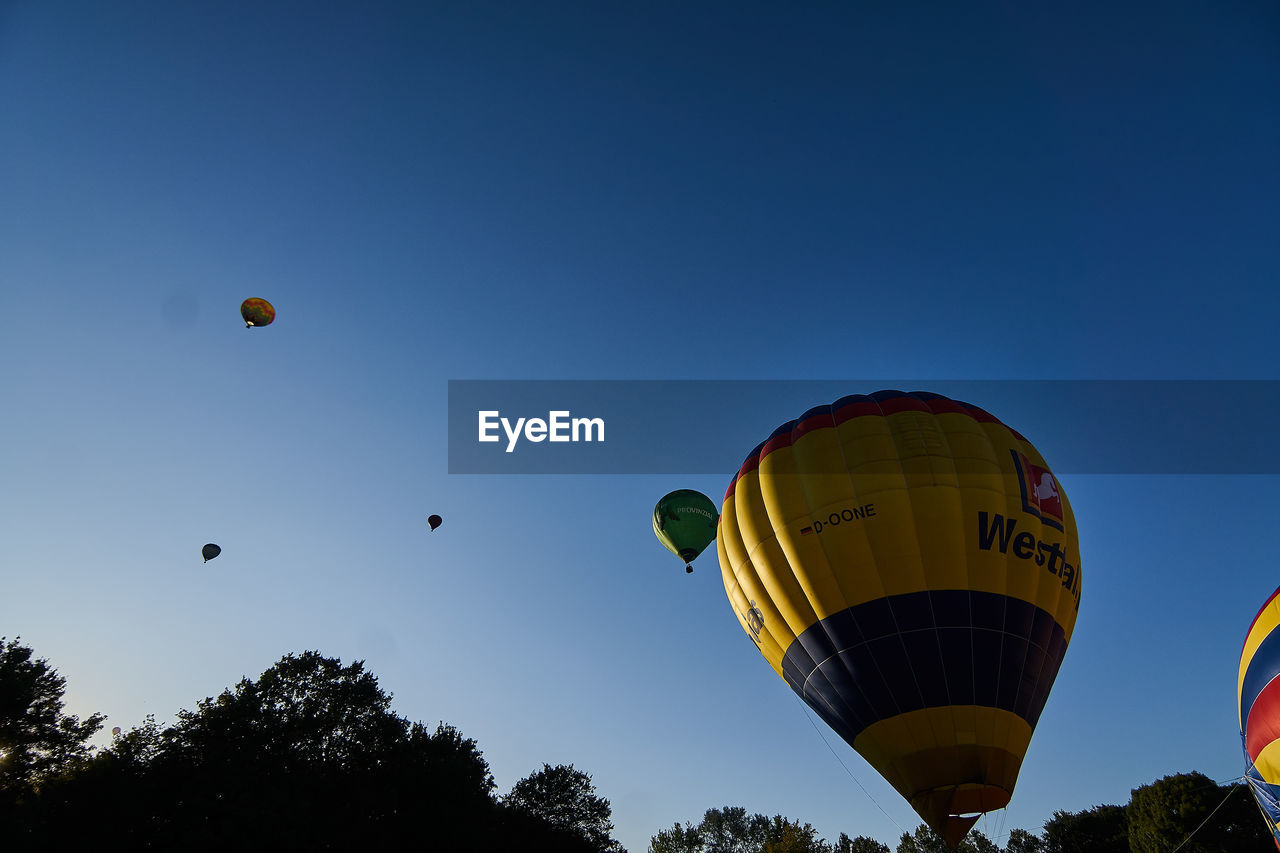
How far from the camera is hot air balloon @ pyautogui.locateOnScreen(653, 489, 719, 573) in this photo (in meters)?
19.3

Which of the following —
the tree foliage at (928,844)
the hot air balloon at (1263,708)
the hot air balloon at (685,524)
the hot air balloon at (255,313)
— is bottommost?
the tree foliage at (928,844)

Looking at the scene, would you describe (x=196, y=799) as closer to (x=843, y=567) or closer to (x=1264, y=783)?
(x=843, y=567)

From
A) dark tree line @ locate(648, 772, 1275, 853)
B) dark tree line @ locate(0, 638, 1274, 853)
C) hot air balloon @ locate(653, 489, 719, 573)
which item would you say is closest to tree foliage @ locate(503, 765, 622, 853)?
dark tree line @ locate(0, 638, 1274, 853)

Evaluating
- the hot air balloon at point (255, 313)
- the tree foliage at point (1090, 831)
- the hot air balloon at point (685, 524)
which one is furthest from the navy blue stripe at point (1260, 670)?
the tree foliage at point (1090, 831)

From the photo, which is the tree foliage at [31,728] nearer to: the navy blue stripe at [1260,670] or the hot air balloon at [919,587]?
the hot air balloon at [919,587]

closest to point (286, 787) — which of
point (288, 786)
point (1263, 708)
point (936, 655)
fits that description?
point (288, 786)

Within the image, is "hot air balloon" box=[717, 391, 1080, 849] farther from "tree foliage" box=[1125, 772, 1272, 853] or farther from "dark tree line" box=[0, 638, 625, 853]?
"tree foliage" box=[1125, 772, 1272, 853]

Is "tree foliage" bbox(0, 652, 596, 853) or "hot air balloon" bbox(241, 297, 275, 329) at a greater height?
"hot air balloon" bbox(241, 297, 275, 329)

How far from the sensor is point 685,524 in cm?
1933

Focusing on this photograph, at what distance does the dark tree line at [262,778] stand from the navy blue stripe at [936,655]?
18600 millimetres

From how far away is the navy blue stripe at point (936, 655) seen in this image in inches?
456

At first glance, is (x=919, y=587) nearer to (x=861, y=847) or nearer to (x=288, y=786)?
(x=288, y=786)

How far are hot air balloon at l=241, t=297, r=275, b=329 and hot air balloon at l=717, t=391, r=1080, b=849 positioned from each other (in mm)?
15444

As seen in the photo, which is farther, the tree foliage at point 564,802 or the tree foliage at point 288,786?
the tree foliage at point 564,802
